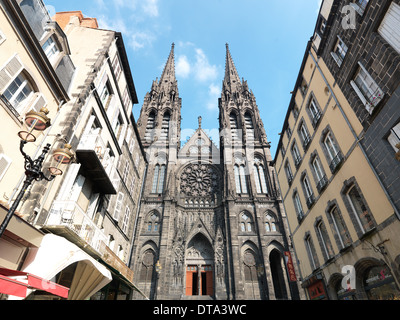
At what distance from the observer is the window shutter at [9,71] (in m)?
6.80

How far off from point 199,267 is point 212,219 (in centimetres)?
568

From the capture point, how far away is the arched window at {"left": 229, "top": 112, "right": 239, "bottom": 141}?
35.7 meters

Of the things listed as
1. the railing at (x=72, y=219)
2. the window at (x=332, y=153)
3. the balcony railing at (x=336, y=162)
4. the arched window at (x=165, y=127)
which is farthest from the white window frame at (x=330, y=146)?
the arched window at (x=165, y=127)

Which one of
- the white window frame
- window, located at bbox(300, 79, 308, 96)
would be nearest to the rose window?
window, located at bbox(300, 79, 308, 96)

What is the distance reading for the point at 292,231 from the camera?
52.9 feet

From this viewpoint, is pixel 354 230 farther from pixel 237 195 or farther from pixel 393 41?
pixel 237 195

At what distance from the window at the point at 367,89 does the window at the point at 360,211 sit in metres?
3.45

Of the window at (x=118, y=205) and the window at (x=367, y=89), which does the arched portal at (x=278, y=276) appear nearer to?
the window at (x=118, y=205)

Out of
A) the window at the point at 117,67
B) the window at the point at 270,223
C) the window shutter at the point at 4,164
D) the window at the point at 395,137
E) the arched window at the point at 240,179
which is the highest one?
the arched window at the point at 240,179

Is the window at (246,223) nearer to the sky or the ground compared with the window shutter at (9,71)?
nearer to the sky

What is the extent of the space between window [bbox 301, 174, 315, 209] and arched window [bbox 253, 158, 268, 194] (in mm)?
16182

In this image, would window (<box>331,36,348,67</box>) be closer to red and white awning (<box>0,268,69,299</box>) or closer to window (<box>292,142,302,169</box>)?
window (<box>292,142,302,169</box>)

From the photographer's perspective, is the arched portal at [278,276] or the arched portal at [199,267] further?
the arched portal at [199,267]

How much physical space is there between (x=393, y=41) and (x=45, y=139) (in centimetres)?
1265
